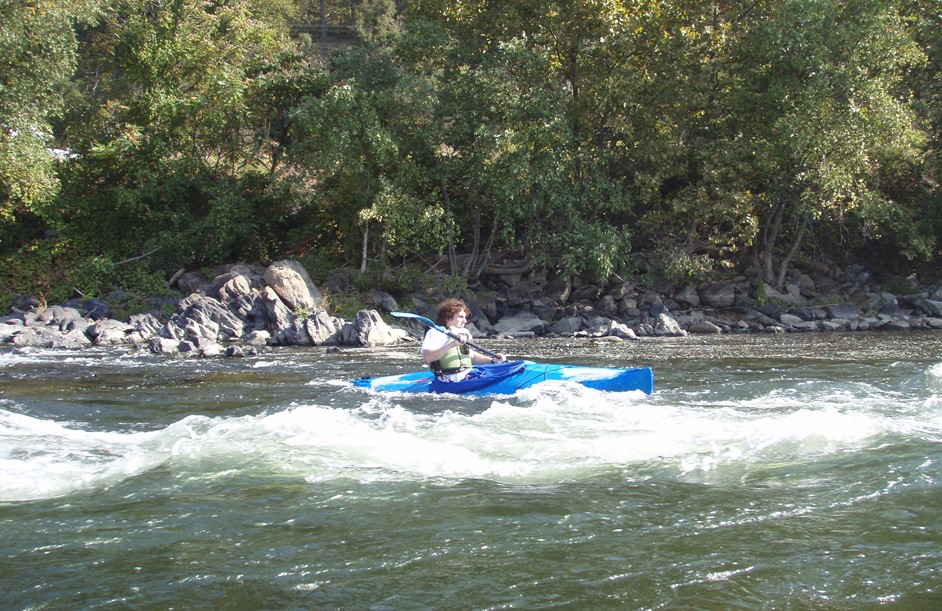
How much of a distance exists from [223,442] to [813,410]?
14.2ft

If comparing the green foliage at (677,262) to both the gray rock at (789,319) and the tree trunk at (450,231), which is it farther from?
the tree trunk at (450,231)

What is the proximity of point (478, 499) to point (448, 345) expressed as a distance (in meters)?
3.56

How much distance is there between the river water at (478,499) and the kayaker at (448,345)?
0.42 m

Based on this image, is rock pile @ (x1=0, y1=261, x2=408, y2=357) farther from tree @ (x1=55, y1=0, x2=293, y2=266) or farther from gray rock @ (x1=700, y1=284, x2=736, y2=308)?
gray rock @ (x1=700, y1=284, x2=736, y2=308)

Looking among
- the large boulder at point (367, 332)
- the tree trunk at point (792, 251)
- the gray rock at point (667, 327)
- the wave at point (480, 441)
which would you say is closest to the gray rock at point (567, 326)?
the gray rock at point (667, 327)

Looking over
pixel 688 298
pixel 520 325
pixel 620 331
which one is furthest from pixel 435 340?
Answer: pixel 688 298

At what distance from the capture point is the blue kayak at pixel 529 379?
713 centimetres

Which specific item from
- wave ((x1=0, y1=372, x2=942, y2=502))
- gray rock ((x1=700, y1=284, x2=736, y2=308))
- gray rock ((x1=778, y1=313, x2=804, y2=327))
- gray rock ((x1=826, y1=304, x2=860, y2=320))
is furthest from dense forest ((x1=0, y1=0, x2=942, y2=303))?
wave ((x1=0, y1=372, x2=942, y2=502))

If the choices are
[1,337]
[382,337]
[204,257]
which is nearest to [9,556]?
[382,337]

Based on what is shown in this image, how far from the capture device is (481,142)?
14.7 metres

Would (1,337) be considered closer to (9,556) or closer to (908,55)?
(9,556)

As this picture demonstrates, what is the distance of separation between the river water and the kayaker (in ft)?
1.39

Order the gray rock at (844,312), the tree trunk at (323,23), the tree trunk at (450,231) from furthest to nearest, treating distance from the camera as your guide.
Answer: the tree trunk at (323,23) < the tree trunk at (450,231) < the gray rock at (844,312)

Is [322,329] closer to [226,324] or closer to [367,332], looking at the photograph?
[367,332]
